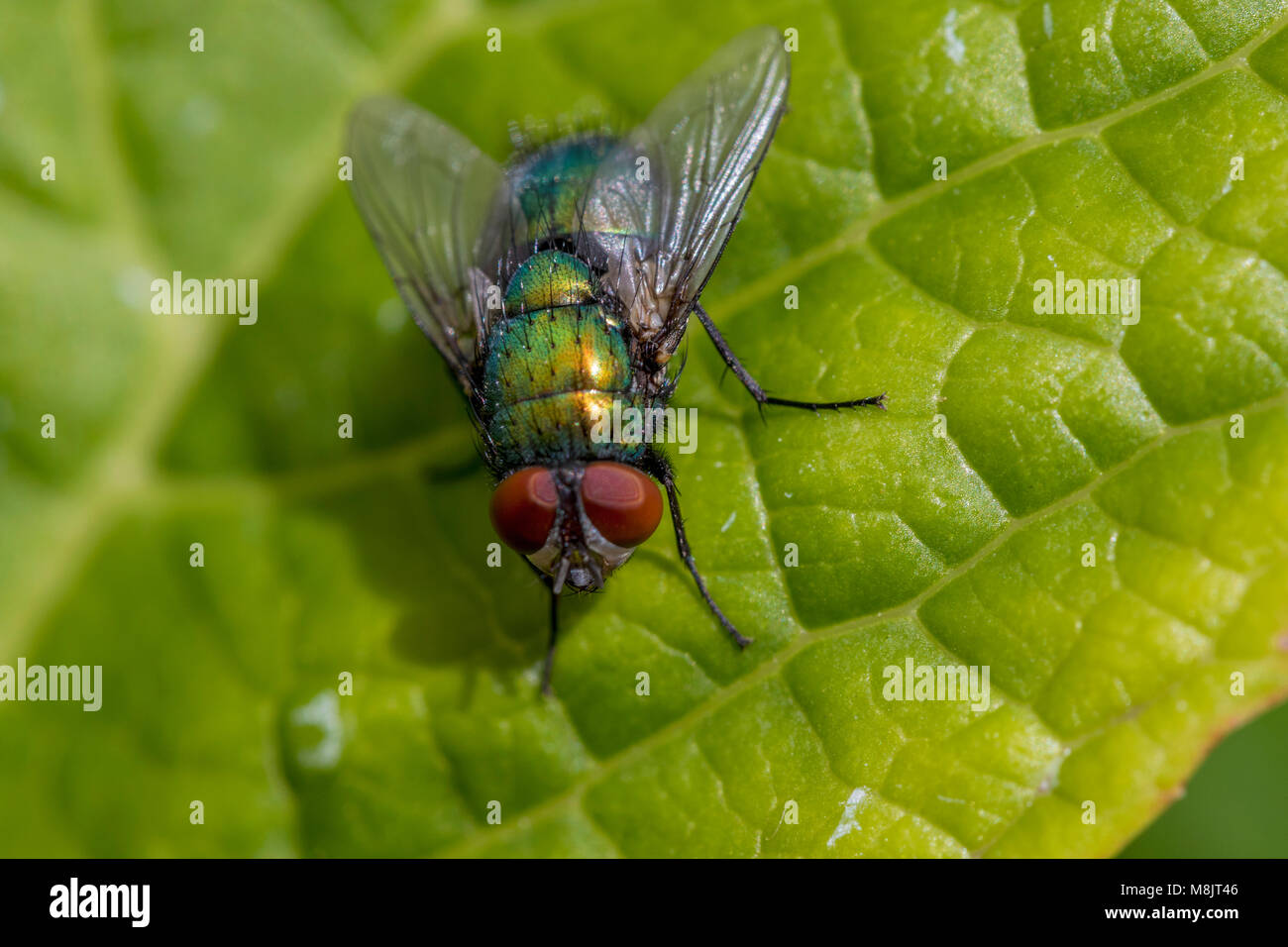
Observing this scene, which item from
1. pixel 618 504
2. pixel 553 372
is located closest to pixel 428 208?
pixel 553 372

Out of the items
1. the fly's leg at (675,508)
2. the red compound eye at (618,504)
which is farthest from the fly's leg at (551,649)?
the fly's leg at (675,508)

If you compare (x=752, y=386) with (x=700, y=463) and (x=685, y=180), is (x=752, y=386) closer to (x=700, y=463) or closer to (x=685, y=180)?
(x=700, y=463)

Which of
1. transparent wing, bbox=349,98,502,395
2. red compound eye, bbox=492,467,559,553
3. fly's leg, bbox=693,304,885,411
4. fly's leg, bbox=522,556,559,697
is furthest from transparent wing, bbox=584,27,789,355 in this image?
fly's leg, bbox=522,556,559,697

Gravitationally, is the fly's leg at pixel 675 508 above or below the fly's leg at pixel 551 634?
above

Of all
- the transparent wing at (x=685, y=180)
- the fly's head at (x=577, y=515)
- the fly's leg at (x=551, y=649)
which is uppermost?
the transparent wing at (x=685, y=180)

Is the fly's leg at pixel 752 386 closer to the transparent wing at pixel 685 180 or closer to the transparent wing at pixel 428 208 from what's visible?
the transparent wing at pixel 685 180
